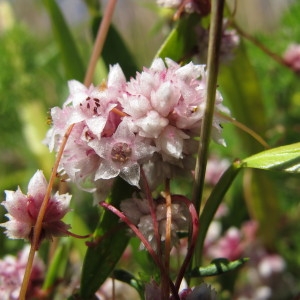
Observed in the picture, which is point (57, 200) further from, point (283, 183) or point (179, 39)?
point (283, 183)

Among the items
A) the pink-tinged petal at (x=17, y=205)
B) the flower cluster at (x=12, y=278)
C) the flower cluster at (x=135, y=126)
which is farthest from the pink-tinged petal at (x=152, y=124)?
the flower cluster at (x=12, y=278)

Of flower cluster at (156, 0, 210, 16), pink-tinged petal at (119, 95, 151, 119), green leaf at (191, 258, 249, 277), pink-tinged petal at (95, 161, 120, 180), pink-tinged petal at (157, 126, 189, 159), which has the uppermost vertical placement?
flower cluster at (156, 0, 210, 16)

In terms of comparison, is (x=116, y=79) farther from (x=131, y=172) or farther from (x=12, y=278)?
(x=12, y=278)

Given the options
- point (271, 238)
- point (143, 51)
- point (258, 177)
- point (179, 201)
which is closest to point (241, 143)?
point (258, 177)

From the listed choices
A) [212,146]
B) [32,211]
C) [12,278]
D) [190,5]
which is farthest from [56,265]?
[212,146]

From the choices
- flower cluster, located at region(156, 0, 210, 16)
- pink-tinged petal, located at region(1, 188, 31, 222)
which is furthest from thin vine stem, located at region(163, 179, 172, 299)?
flower cluster, located at region(156, 0, 210, 16)

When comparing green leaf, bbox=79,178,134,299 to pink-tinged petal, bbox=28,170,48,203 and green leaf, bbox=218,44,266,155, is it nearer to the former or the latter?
pink-tinged petal, bbox=28,170,48,203
